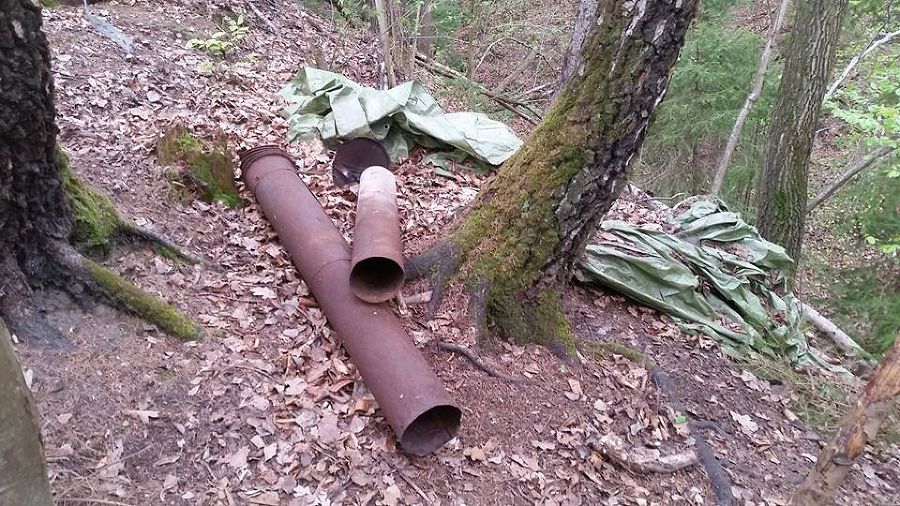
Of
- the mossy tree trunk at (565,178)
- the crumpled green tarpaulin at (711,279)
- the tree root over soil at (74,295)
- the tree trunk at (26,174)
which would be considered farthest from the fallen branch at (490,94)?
the tree trunk at (26,174)

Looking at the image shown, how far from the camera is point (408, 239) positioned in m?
4.51

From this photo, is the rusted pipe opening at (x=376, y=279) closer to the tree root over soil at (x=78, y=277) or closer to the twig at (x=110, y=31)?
the tree root over soil at (x=78, y=277)

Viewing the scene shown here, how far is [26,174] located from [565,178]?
2909 millimetres

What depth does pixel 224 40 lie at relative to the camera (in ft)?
25.3

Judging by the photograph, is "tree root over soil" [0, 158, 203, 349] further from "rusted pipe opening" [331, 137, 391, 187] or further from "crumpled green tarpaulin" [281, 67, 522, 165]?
"crumpled green tarpaulin" [281, 67, 522, 165]

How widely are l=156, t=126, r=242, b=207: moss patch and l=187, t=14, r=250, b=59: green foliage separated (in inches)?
119

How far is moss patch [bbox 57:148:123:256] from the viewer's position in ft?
10.8

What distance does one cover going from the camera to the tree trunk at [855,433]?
2.33 meters

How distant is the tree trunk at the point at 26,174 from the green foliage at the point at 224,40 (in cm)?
453

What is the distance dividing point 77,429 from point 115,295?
2.62ft

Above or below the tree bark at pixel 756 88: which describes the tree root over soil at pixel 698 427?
below

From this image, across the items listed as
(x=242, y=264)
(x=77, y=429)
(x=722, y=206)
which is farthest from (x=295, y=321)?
(x=722, y=206)

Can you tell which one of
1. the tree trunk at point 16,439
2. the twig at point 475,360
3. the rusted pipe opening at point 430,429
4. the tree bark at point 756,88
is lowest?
the rusted pipe opening at point 430,429

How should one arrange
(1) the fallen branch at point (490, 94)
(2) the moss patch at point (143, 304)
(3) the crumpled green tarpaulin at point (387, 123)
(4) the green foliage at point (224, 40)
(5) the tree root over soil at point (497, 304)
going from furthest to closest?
(1) the fallen branch at point (490, 94), (4) the green foliage at point (224, 40), (3) the crumpled green tarpaulin at point (387, 123), (5) the tree root over soil at point (497, 304), (2) the moss patch at point (143, 304)
